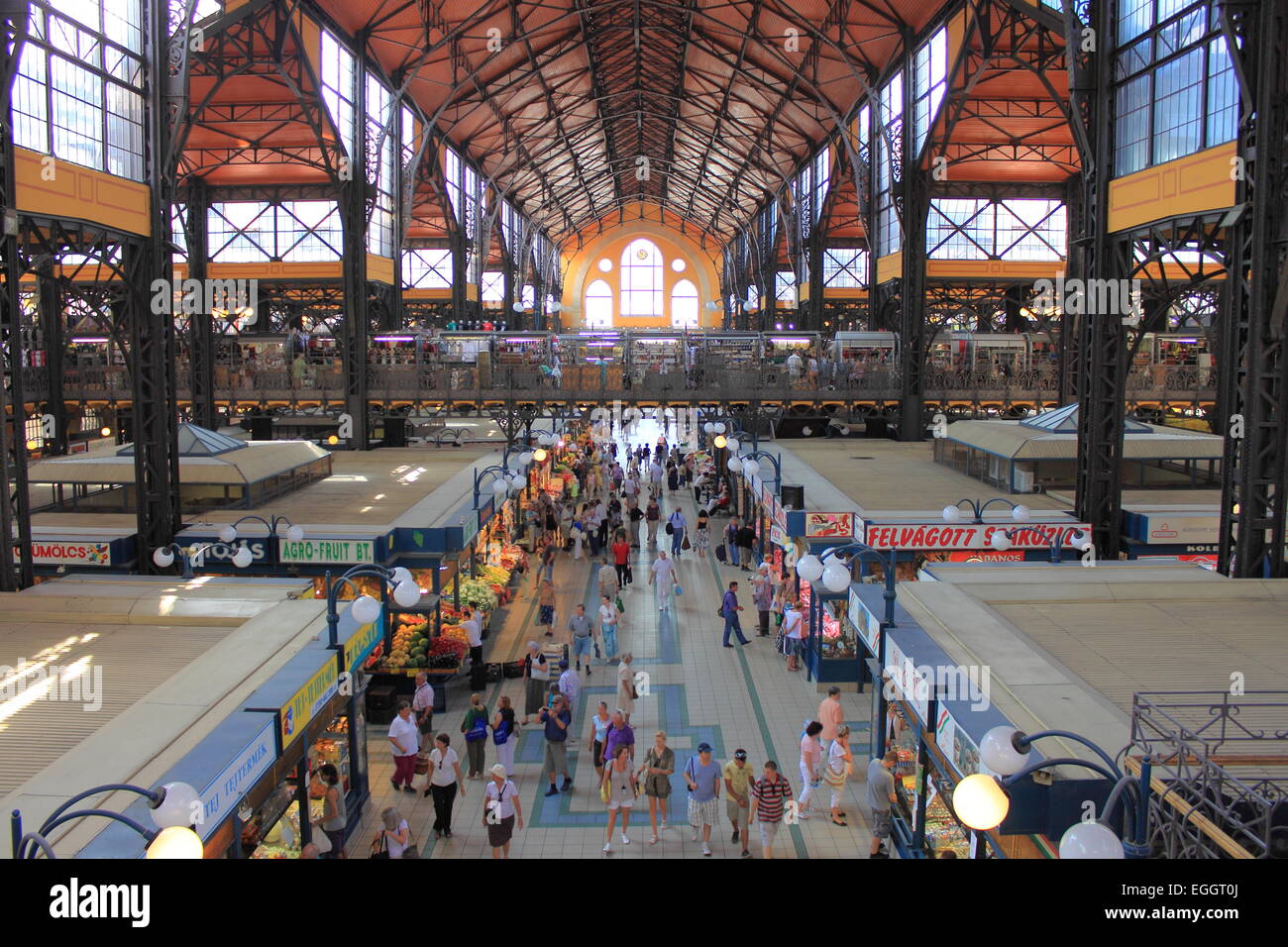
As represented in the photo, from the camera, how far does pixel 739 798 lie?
33.9 feet

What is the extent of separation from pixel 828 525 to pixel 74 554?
42.4 feet

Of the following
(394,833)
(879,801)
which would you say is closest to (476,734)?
(394,833)

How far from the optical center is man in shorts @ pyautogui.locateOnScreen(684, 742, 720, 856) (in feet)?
34.2

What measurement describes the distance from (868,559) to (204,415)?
23.8 meters

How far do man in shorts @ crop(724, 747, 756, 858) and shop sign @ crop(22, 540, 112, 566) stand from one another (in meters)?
11.3

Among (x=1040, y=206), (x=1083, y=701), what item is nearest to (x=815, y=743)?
(x=1083, y=701)

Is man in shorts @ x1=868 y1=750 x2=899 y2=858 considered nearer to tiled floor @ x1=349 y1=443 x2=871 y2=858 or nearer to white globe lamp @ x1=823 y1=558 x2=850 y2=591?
tiled floor @ x1=349 y1=443 x2=871 y2=858

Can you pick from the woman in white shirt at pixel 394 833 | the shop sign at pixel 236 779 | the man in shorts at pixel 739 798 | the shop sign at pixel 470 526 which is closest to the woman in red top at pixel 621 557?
the shop sign at pixel 470 526

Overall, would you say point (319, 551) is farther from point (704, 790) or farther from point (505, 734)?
point (704, 790)

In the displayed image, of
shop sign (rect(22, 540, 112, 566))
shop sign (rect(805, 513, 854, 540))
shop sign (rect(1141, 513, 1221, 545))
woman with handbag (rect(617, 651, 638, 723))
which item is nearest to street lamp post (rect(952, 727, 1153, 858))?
woman with handbag (rect(617, 651, 638, 723))
